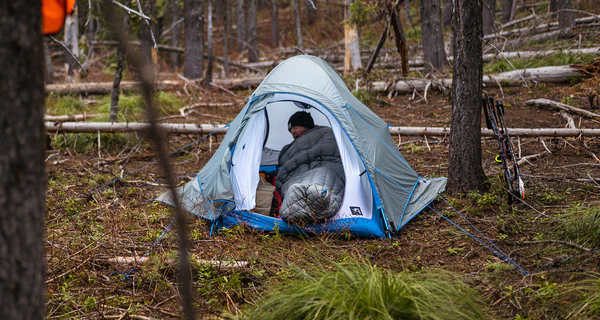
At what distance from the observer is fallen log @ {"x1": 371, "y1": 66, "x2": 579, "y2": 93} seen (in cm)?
990

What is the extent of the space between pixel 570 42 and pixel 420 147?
649 cm

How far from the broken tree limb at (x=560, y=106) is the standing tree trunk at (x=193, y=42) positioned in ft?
28.7

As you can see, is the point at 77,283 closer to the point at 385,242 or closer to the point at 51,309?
the point at 51,309

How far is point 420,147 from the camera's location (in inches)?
313

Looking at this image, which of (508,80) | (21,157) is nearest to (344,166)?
(21,157)

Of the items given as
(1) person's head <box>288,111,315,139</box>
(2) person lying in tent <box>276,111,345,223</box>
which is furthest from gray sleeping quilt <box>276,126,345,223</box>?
(1) person's head <box>288,111,315,139</box>

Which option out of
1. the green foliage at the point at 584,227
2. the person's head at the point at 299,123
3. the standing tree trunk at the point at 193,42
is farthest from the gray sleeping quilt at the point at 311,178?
the standing tree trunk at the point at 193,42

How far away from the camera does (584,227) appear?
13.0 ft

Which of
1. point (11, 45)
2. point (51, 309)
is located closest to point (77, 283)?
point (51, 309)

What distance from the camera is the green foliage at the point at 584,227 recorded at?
385 centimetres

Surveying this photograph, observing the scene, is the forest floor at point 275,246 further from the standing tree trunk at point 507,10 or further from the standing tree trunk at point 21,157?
the standing tree trunk at point 507,10

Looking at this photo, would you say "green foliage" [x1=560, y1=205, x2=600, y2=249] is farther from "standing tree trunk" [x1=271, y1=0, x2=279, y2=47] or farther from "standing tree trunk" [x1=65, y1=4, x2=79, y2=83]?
"standing tree trunk" [x1=271, y1=0, x2=279, y2=47]

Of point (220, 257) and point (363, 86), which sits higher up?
point (363, 86)

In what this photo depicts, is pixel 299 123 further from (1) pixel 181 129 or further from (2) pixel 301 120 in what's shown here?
(1) pixel 181 129
